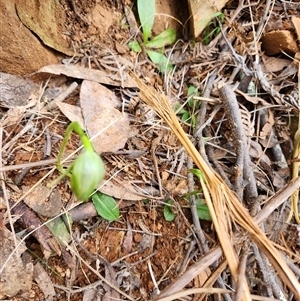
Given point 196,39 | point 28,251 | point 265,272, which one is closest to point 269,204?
point 265,272

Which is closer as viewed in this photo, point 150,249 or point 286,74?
point 150,249

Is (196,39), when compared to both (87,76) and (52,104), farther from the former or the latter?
(52,104)

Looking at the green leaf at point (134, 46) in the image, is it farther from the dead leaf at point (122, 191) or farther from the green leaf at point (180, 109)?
the dead leaf at point (122, 191)

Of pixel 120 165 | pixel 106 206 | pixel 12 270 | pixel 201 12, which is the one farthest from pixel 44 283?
pixel 201 12

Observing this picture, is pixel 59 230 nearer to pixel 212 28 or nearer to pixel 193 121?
pixel 193 121

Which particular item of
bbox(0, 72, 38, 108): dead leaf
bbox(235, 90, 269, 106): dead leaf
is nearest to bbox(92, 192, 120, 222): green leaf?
bbox(0, 72, 38, 108): dead leaf

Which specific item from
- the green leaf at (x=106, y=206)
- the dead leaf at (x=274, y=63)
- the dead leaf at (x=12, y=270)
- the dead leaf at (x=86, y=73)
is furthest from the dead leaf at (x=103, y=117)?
the dead leaf at (x=274, y=63)
